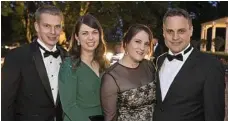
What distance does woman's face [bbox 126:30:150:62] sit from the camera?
135 inches

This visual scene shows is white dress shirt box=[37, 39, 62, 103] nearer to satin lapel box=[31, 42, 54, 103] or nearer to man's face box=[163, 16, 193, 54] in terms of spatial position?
satin lapel box=[31, 42, 54, 103]

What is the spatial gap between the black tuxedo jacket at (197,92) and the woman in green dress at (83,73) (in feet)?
2.20

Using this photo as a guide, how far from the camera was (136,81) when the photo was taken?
3506 millimetres

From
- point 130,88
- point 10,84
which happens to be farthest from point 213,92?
point 10,84

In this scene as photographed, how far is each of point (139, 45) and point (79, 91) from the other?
0.75 metres

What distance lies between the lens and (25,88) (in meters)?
3.30

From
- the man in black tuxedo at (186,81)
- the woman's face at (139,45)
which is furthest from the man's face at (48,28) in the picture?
the man in black tuxedo at (186,81)

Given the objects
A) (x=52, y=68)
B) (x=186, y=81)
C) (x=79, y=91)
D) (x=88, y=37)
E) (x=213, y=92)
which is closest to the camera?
(x=213, y=92)

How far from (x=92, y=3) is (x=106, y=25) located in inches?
87.9

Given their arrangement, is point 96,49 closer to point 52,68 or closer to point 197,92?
point 52,68

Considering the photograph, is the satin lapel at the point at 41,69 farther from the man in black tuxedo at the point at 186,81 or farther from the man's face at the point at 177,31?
the man's face at the point at 177,31

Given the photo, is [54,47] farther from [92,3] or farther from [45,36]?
[92,3]

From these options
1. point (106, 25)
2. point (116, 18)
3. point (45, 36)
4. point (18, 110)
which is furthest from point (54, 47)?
point (116, 18)

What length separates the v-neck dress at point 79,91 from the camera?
3127 mm
